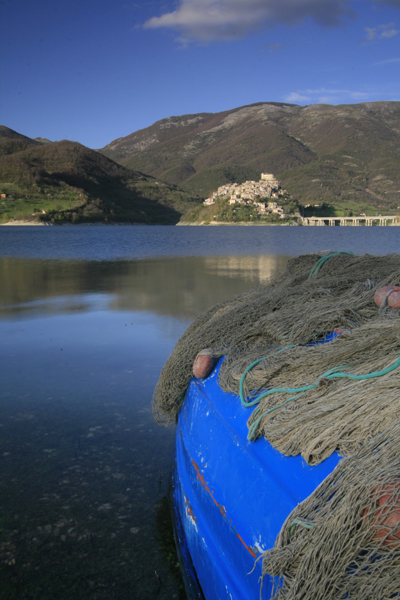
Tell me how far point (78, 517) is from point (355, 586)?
2.69 m

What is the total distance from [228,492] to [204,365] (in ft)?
3.07

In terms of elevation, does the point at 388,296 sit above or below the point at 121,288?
above

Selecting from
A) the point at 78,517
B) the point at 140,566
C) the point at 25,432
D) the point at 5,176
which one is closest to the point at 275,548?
the point at 140,566

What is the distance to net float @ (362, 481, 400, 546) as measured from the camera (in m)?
1.33

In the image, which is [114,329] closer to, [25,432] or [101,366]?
[101,366]

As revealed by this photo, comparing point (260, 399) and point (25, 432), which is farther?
point (25, 432)

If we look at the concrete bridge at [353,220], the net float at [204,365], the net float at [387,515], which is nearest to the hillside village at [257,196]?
the concrete bridge at [353,220]

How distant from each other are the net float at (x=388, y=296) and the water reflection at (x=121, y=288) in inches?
198

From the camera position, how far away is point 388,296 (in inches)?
104

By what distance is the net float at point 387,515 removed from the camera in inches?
52.2

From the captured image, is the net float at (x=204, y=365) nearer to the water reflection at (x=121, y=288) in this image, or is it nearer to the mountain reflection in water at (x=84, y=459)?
the mountain reflection in water at (x=84, y=459)

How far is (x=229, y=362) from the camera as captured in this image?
285 cm

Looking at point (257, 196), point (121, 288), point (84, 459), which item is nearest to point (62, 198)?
point (257, 196)

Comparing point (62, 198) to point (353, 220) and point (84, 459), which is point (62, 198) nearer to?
point (353, 220)
